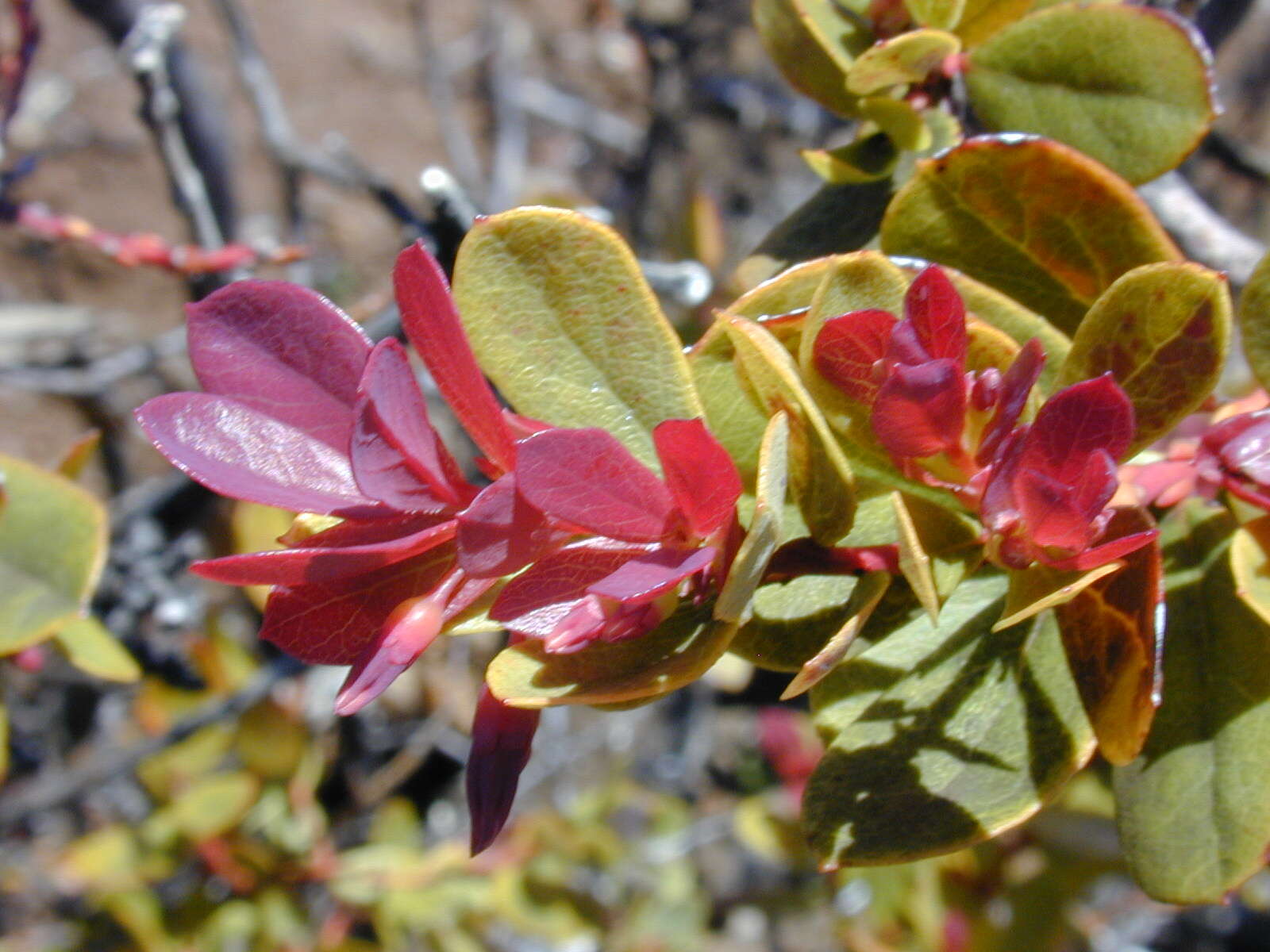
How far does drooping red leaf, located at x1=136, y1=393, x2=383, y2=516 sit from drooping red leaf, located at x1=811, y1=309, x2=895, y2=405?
224mm

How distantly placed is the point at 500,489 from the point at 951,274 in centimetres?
27

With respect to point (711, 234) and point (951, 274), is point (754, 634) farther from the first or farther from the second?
point (711, 234)

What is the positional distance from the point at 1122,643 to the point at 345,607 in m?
0.38

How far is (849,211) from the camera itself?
0.67m

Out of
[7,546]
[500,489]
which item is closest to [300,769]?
[7,546]

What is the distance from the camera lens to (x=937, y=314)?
1.40 ft

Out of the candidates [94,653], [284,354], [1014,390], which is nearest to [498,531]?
[284,354]

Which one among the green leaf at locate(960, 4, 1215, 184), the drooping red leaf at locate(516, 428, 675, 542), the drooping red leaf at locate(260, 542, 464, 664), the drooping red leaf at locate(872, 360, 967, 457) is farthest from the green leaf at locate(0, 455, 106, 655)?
the green leaf at locate(960, 4, 1215, 184)

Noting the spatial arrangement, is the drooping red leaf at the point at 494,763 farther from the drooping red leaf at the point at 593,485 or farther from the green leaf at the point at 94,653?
the green leaf at the point at 94,653

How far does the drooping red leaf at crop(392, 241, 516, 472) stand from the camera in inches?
16.4

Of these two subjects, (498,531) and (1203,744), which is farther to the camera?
(1203,744)

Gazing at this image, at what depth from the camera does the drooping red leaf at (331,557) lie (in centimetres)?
42

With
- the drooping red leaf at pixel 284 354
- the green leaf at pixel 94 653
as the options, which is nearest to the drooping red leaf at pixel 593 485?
the drooping red leaf at pixel 284 354

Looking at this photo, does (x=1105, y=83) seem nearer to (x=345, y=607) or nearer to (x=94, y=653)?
(x=345, y=607)
